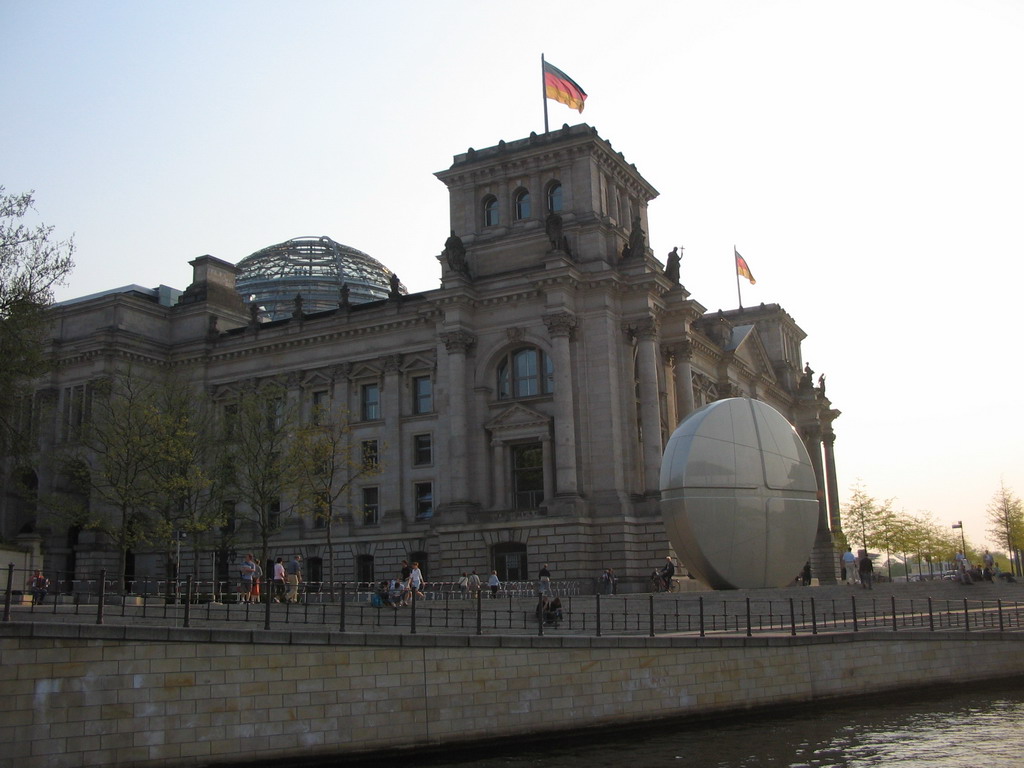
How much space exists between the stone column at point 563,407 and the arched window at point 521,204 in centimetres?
872

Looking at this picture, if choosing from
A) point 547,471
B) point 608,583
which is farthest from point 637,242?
point 608,583

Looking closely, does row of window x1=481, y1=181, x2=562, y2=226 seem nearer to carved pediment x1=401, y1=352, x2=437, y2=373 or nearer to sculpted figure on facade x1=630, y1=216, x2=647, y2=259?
sculpted figure on facade x1=630, y1=216, x2=647, y2=259

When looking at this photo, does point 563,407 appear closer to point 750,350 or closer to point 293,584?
point 293,584

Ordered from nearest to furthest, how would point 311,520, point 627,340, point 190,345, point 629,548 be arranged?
point 629,548 → point 627,340 → point 311,520 → point 190,345

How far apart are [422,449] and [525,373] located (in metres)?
8.27

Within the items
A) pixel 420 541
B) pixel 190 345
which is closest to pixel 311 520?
pixel 420 541

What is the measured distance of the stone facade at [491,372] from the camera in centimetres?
5566

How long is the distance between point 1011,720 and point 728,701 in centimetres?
660

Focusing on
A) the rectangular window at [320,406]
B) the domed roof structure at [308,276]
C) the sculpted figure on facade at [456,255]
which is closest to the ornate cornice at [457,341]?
the sculpted figure on facade at [456,255]

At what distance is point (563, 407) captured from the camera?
55.7m

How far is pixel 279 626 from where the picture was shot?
26578mm

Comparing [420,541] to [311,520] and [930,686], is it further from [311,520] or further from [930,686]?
[930,686]

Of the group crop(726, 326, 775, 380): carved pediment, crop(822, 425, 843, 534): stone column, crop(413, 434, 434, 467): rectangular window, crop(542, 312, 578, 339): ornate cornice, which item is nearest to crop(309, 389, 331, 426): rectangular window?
crop(413, 434, 434, 467): rectangular window

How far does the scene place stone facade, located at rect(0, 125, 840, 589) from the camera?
55.7m
